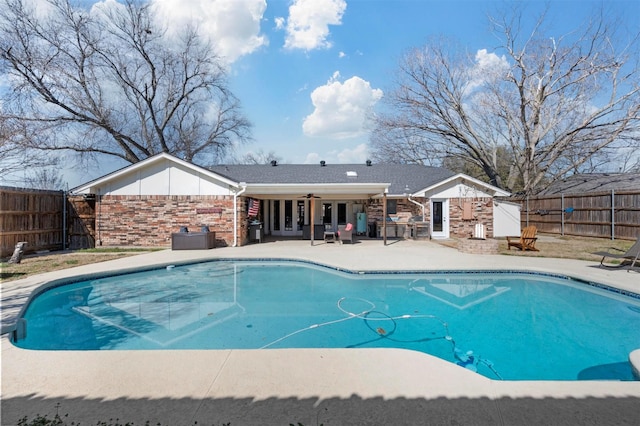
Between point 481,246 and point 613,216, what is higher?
point 613,216

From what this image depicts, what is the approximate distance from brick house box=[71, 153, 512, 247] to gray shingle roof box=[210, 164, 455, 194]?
67 millimetres

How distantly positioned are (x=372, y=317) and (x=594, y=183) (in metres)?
22.8

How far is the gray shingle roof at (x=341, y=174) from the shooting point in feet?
57.7

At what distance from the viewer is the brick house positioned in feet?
44.4

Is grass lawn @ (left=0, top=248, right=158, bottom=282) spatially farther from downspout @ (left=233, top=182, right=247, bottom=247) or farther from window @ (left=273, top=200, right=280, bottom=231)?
window @ (left=273, top=200, right=280, bottom=231)

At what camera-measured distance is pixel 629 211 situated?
1352 centimetres

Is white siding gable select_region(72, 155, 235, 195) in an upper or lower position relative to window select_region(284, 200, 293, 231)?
upper

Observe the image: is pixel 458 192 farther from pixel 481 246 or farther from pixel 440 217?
pixel 481 246

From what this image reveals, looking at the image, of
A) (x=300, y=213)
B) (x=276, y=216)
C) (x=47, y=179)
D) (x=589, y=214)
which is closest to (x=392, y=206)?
(x=300, y=213)

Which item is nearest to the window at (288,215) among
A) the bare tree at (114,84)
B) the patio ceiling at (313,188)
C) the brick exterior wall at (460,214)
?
the patio ceiling at (313,188)

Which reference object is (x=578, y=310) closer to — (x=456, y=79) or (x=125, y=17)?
(x=456, y=79)

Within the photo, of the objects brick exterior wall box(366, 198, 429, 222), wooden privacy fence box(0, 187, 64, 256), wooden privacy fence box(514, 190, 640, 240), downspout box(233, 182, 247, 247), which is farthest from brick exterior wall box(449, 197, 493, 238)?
wooden privacy fence box(0, 187, 64, 256)

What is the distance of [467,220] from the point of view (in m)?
16.9

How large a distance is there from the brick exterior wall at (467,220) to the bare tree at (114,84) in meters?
19.9
